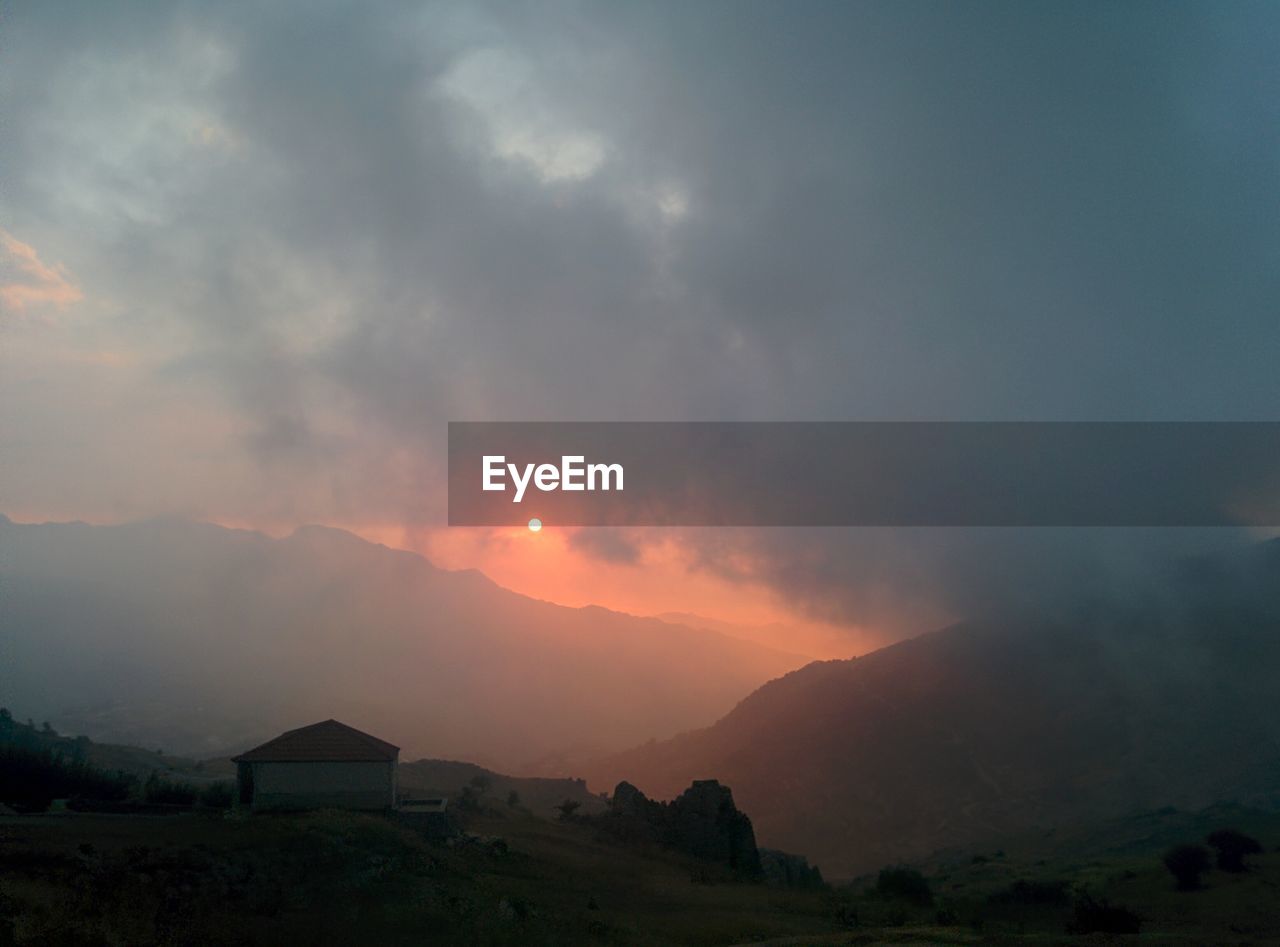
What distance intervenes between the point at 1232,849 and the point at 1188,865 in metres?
3.72

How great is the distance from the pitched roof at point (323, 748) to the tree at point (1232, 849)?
4027 centimetres

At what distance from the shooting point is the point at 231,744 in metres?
161

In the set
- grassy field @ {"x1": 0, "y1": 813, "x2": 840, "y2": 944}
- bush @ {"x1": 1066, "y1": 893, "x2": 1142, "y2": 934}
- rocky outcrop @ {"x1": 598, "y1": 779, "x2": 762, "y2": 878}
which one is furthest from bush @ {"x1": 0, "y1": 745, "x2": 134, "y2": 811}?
bush @ {"x1": 1066, "y1": 893, "x2": 1142, "y2": 934}

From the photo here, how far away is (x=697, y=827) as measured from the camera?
51.7 m

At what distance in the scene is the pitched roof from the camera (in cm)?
3681

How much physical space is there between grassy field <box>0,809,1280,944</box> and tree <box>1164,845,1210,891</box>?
70 cm

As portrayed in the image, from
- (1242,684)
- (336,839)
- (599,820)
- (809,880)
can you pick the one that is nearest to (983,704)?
(1242,684)

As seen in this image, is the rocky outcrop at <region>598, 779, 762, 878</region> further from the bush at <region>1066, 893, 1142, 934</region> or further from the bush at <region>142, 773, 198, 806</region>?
the bush at <region>1066, 893, 1142, 934</region>

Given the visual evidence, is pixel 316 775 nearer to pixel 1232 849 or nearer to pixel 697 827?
pixel 697 827

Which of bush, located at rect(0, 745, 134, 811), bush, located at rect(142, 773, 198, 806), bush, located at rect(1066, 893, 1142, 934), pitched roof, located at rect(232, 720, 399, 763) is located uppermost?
pitched roof, located at rect(232, 720, 399, 763)

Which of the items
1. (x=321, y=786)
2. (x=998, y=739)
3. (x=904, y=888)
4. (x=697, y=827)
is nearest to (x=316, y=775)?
(x=321, y=786)

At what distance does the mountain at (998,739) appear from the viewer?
8656 centimetres

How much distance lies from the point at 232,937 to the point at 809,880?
43685 mm

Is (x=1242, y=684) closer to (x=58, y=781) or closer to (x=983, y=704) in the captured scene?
(x=983, y=704)
